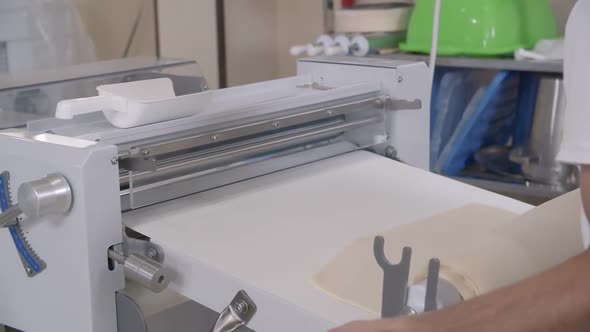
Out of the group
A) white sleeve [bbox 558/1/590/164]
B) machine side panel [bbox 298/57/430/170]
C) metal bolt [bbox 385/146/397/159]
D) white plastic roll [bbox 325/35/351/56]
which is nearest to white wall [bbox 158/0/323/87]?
white plastic roll [bbox 325/35/351/56]

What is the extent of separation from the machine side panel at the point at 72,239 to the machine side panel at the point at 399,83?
56cm

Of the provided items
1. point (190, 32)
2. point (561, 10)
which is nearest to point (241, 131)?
point (561, 10)

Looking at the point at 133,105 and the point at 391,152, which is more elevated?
the point at 133,105

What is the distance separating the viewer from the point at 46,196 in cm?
85

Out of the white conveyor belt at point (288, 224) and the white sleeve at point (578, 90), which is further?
the white conveyor belt at point (288, 224)

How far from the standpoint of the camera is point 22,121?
110 centimetres

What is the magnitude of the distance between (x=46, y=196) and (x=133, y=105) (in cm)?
17

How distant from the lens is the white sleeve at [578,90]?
2.05ft

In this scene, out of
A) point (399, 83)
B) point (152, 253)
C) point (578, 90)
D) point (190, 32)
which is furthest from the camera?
point (190, 32)

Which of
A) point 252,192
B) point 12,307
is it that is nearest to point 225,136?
point 252,192

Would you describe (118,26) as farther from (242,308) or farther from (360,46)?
(242,308)

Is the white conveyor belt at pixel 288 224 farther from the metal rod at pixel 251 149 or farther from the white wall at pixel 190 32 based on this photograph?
the white wall at pixel 190 32

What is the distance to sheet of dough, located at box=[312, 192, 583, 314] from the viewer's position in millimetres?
762

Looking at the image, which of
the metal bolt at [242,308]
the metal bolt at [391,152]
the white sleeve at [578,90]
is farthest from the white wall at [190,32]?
the white sleeve at [578,90]
